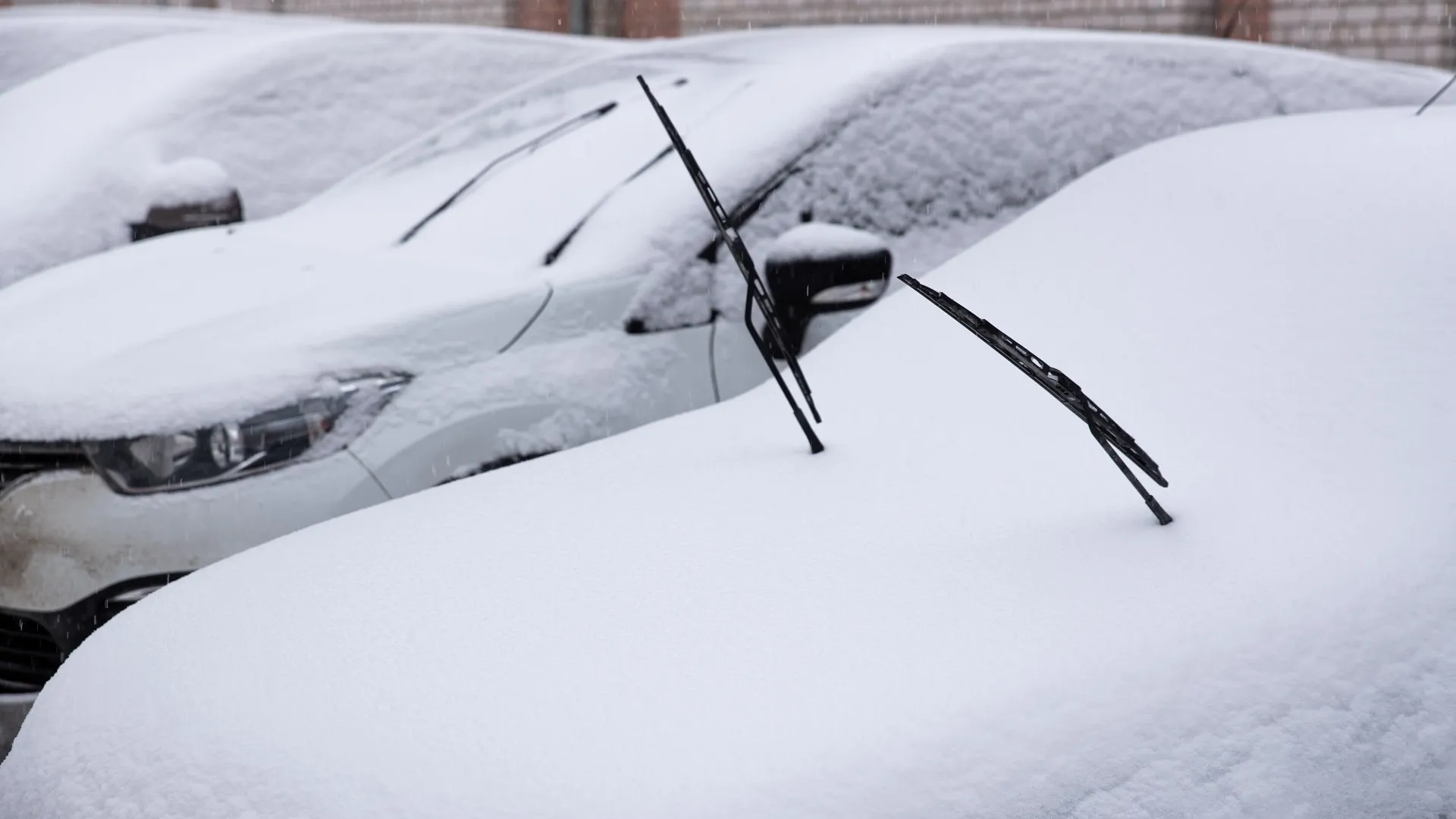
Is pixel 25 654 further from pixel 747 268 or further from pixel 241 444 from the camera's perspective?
pixel 747 268

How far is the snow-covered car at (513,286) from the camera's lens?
8.36ft

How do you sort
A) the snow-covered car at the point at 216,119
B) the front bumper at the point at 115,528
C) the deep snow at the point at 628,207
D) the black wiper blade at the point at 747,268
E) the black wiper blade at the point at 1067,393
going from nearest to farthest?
the black wiper blade at the point at 1067,393 < the black wiper blade at the point at 747,268 < the front bumper at the point at 115,528 < the deep snow at the point at 628,207 < the snow-covered car at the point at 216,119

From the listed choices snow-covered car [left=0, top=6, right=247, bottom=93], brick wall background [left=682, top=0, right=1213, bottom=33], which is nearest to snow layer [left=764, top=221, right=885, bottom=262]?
snow-covered car [left=0, top=6, right=247, bottom=93]

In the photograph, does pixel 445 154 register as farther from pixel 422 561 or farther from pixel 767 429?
pixel 422 561

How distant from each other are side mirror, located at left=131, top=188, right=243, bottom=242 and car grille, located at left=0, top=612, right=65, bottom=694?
2327 mm

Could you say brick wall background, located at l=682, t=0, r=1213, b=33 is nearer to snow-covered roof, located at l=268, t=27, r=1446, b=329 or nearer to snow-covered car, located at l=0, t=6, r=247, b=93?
snow-covered car, located at l=0, t=6, r=247, b=93

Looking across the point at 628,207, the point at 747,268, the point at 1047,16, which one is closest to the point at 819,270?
the point at 747,268

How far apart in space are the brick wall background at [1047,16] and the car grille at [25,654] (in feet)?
18.6

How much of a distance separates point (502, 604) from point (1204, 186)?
1.60m

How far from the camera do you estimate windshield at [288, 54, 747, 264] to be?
3.28m

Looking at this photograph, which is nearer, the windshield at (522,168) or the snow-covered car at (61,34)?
the windshield at (522,168)

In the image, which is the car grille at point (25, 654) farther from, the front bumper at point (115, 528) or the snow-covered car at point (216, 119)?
the snow-covered car at point (216, 119)

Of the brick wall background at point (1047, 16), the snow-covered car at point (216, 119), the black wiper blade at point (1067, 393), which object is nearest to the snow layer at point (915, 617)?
the black wiper blade at point (1067, 393)

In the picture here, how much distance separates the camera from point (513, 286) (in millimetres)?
2908
